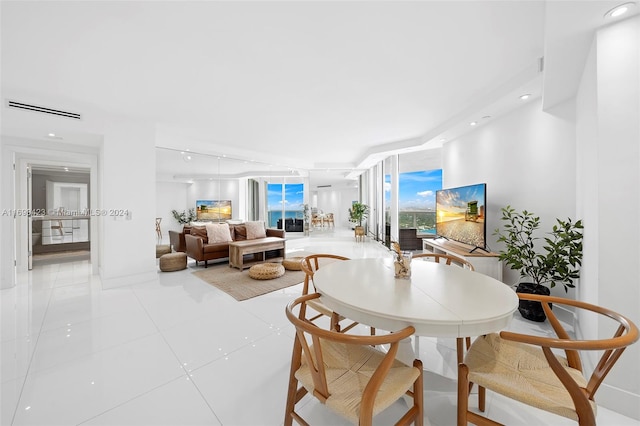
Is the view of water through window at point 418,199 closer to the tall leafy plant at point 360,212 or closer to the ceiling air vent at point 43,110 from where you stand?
the tall leafy plant at point 360,212

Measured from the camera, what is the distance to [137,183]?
399 cm

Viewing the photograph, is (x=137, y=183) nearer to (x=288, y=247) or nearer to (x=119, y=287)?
(x=119, y=287)

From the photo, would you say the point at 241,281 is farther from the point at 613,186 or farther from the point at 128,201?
the point at 613,186

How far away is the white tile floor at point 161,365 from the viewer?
150 centimetres

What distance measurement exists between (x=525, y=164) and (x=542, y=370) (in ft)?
10.2

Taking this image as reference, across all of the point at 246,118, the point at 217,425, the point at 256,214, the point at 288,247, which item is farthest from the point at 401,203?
the point at 217,425

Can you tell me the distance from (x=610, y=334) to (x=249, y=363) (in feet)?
8.30

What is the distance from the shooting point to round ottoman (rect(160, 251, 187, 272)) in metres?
4.62

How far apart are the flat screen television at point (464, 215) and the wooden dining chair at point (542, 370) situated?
7.81ft

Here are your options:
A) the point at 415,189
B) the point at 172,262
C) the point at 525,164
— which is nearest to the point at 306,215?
the point at 415,189

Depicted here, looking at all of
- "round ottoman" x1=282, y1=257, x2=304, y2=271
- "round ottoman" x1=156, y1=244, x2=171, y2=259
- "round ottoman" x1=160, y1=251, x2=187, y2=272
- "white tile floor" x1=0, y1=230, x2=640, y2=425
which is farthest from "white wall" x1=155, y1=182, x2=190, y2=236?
"round ottoman" x1=282, y1=257, x2=304, y2=271

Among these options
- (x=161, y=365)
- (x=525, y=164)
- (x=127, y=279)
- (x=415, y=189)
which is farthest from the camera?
(x=415, y=189)

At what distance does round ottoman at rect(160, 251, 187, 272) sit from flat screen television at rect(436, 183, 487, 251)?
16.6 ft

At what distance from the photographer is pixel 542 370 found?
4.02ft
